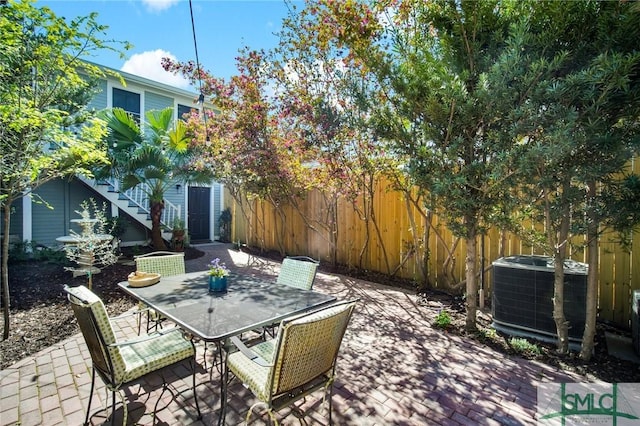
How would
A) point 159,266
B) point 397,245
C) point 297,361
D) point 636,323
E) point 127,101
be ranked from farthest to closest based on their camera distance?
1. point 127,101
2. point 397,245
3. point 159,266
4. point 636,323
5. point 297,361

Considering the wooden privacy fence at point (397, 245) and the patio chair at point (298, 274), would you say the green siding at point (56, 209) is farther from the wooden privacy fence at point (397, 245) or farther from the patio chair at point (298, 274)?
the patio chair at point (298, 274)

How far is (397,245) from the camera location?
6.41 m

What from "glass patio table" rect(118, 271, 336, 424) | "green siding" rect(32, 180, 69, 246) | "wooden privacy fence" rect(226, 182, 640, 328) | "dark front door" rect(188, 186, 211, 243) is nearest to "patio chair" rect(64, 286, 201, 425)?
"glass patio table" rect(118, 271, 336, 424)

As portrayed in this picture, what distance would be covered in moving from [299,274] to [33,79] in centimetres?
365

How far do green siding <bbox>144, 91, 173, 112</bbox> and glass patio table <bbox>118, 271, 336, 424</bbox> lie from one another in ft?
30.3

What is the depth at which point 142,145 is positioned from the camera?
308 inches

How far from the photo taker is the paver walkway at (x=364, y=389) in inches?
90.1

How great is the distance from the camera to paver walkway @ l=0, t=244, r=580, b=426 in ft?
7.51

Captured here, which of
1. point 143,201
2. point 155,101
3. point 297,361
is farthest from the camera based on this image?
point 155,101

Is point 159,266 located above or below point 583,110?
below

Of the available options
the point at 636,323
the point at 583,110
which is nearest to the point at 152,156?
the point at 583,110

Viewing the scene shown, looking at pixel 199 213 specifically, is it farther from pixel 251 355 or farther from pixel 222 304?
pixel 251 355

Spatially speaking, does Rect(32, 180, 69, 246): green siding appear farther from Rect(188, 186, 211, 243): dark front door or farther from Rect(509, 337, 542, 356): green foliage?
Rect(509, 337, 542, 356): green foliage

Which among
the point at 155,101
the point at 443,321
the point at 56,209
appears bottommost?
the point at 443,321
